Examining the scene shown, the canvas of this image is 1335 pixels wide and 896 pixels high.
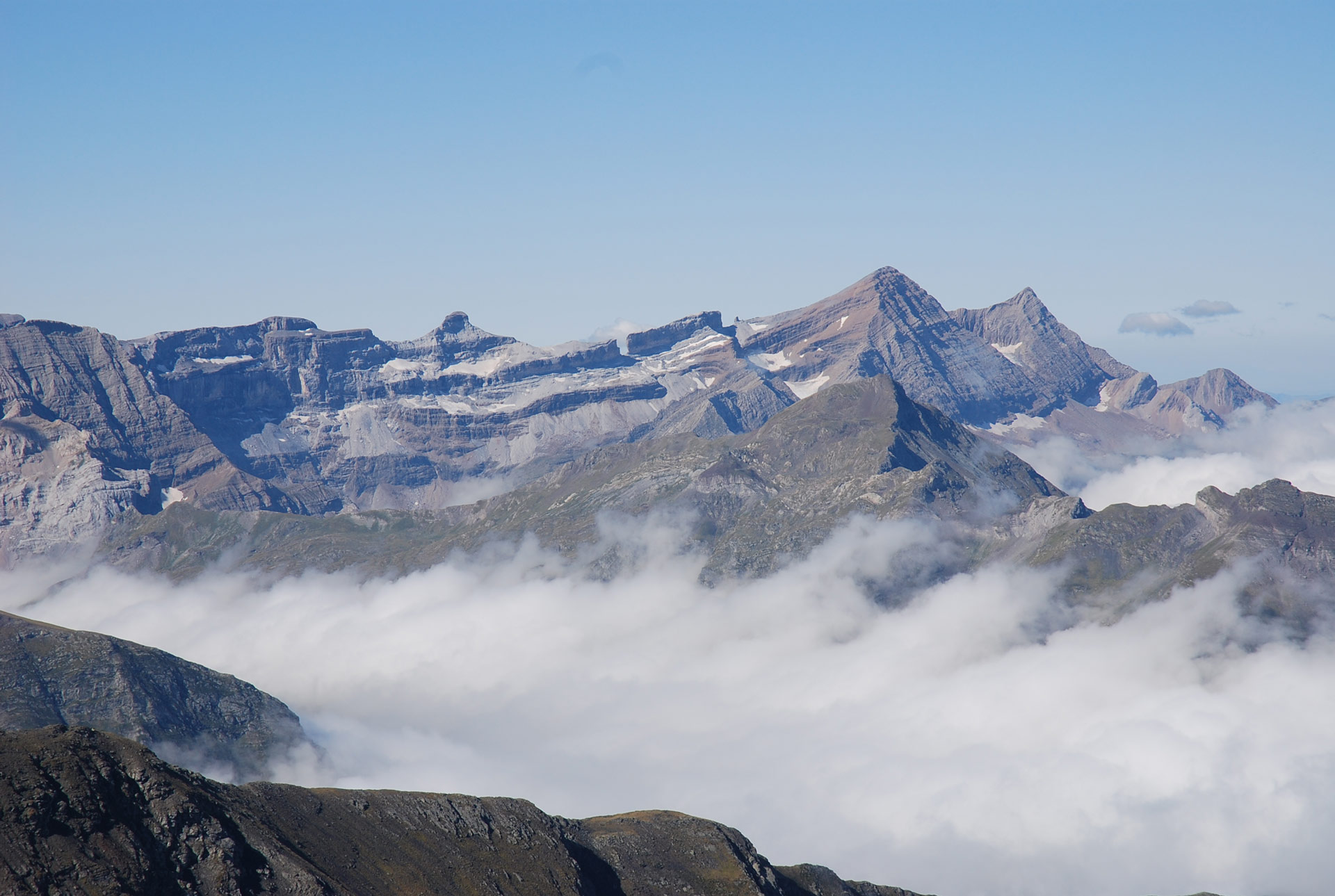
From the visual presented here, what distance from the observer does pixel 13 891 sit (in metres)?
194
